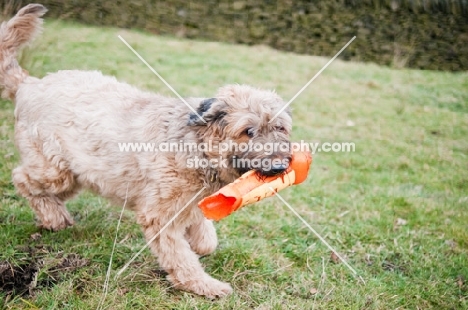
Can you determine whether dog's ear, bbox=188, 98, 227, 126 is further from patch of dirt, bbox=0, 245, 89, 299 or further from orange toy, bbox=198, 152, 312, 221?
patch of dirt, bbox=0, 245, 89, 299

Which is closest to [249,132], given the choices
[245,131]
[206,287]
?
[245,131]

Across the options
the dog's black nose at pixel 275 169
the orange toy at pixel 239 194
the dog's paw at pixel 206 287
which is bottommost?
the dog's paw at pixel 206 287

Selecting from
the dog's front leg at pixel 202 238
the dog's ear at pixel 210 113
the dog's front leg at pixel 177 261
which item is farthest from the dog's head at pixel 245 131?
the dog's front leg at pixel 202 238

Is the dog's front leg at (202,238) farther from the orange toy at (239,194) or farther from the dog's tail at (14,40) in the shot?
the dog's tail at (14,40)

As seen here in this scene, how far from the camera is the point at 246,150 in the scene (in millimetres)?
3969

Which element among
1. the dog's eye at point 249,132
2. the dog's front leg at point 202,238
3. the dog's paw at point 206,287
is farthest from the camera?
the dog's front leg at point 202,238

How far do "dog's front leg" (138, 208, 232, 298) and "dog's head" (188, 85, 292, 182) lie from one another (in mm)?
782

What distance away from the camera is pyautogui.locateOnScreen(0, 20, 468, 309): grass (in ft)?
13.9

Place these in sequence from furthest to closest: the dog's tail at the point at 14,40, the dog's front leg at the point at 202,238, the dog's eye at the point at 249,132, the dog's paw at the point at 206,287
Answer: the dog's tail at the point at 14,40
the dog's front leg at the point at 202,238
the dog's paw at the point at 206,287
the dog's eye at the point at 249,132

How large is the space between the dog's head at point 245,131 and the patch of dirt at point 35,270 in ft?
5.77

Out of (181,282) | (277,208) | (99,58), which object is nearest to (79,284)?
(181,282)

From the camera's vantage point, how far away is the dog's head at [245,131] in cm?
391

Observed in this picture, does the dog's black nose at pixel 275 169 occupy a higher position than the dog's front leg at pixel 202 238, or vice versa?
the dog's black nose at pixel 275 169

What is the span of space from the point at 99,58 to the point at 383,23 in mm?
9781
